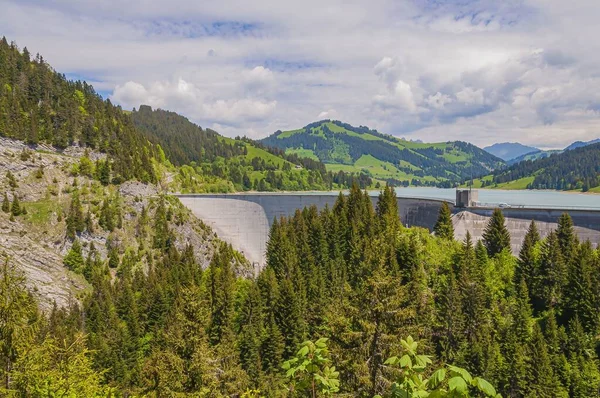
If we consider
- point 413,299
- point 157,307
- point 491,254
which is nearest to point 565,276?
point 491,254

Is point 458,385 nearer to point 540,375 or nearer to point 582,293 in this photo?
point 540,375

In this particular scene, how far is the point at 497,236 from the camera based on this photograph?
67.6 meters

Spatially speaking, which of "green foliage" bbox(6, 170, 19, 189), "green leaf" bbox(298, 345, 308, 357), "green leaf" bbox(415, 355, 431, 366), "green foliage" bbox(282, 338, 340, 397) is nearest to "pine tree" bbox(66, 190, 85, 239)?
"green foliage" bbox(6, 170, 19, 189)

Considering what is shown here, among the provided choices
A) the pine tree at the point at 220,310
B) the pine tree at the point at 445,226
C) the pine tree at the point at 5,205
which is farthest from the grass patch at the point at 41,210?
the pine tree at the point at 445,226

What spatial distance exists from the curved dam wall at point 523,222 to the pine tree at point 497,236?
158 inches

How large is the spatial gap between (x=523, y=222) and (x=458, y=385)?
75.8m

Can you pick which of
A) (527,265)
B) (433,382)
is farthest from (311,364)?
(527,265)

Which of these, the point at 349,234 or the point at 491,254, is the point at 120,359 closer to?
the point at 349,234

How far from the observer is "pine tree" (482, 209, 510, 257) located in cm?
6750

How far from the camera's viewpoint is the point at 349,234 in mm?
74750

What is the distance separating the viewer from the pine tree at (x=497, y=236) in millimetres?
67500

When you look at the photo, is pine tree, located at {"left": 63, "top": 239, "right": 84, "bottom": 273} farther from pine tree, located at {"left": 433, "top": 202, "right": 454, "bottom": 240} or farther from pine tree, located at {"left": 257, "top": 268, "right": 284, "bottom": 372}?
pine tree, located at {"left": 433, "top": 202, "right": 454, "bottom": 240}

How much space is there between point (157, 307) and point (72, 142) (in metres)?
63.7

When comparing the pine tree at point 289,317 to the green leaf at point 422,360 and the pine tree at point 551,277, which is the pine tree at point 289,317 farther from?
the green leaf at point 422,360
